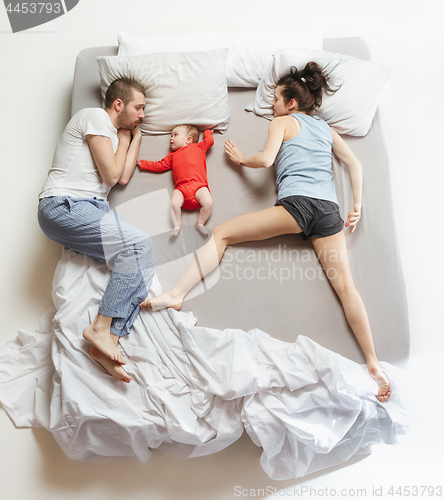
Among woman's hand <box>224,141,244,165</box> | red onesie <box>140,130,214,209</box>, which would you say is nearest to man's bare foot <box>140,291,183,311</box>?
red onesie <box>140,130,214,209</box>

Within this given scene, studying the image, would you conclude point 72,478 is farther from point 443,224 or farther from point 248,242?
point 443,224

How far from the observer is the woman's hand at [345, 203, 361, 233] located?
154 cm

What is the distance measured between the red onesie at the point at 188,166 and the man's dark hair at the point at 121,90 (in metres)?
0.28

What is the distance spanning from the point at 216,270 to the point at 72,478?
36.8 inches

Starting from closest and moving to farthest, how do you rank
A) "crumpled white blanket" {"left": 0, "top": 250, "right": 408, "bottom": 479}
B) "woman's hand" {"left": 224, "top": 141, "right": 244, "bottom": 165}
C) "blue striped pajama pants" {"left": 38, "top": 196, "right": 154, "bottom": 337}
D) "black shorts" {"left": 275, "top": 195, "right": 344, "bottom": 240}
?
"crumpled white blanket" {"left": 0, "top": 250, "right": 408, "bottom": 479}, "blue striped pajama pants" {"left": 38, "top": 196, "right": 154, "bottom": 337}, "black shorts" {"left": 275, "top": 195, "right": 344, "bottom": 240}, "woman's hand" {"left": 224, "top": 141, "right": 244, "bottom": 165}

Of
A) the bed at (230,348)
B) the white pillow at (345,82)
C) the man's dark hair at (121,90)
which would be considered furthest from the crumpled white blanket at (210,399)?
the white pillow at (345,82)

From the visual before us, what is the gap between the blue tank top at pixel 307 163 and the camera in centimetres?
154

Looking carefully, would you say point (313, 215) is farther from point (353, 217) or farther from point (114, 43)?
point (114, 43)

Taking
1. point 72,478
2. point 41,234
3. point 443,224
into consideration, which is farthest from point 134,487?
point 443,224

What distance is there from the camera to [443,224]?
187 centimetres

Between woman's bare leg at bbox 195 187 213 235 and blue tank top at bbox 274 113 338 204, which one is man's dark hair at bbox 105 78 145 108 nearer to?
woman's bare leg at bbox 195 187 213 235

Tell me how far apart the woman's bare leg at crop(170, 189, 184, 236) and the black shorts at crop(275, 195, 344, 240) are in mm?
433

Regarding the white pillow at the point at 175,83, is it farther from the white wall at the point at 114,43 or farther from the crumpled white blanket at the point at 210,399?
the crumpled white blanket at the point at 210,399

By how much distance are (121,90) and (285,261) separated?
1030mm
